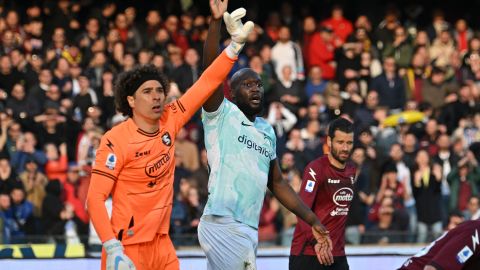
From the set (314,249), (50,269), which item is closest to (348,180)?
(314,249)

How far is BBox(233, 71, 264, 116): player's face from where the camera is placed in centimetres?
871

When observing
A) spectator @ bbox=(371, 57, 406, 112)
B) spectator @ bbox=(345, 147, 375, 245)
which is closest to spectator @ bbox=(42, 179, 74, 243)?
spectator @ bbox=(345, 147, 375, 245)

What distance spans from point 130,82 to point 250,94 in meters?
0.95

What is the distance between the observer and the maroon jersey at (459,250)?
292 inches

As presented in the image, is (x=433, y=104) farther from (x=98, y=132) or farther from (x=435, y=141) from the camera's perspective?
(x=98, y=132)

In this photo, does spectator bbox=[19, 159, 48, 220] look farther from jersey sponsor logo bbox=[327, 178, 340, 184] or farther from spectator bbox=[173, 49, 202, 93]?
jersey sponsor logo bbox=[327, 178, 340, 184]

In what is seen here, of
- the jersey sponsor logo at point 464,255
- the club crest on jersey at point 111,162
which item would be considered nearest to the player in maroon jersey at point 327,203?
the club crest on jersey at point 111,162

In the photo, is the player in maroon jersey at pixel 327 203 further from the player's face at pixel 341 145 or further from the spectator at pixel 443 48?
the spectator at pixel 443 48

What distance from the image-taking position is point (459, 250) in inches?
293

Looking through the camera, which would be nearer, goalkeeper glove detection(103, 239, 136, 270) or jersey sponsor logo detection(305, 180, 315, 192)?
goalkeeper glove detection(103, 239, 136, 270)

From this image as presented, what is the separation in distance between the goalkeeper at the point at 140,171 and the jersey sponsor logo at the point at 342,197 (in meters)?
2.18

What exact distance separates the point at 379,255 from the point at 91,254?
9.92ft

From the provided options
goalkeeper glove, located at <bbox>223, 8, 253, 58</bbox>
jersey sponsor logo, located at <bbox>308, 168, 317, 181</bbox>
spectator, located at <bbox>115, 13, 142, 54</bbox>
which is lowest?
jersey sponsor logo, located at <bbox>308, 168, 317, 181</bbox>

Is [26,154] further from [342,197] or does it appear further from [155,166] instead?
[155,166]
